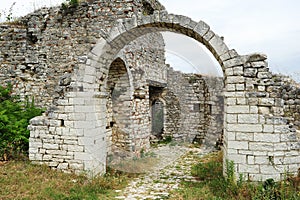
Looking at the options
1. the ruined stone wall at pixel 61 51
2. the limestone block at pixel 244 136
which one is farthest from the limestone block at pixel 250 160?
the ruined stone wall at pixel 61 51

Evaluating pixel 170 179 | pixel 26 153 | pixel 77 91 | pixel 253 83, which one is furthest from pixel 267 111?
pixel 26 153

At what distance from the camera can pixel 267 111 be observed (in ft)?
16.8

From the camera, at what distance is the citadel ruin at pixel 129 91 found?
5109 mm

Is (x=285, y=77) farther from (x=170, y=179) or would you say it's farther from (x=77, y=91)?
(x=77, y=91)

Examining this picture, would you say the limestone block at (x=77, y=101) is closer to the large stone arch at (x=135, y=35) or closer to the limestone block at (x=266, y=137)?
the large stone arch at (x=135, y=35)

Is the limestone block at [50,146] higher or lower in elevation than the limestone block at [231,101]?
lower

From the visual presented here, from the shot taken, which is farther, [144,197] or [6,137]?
[6,137]

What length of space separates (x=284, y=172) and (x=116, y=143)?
5.60 meters

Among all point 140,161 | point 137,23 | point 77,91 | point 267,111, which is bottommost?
point 140,161

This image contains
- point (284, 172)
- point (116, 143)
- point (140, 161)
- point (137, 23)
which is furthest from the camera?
point (116, 143)

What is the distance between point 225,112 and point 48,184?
3916 mm

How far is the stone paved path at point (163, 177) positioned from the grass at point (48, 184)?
357mm

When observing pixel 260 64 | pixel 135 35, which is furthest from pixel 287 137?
pixel 135 35

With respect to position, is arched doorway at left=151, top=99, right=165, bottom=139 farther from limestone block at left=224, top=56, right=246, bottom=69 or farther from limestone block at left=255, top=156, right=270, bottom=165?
limestone block at left=255, top=156, right=270, bottom=165
